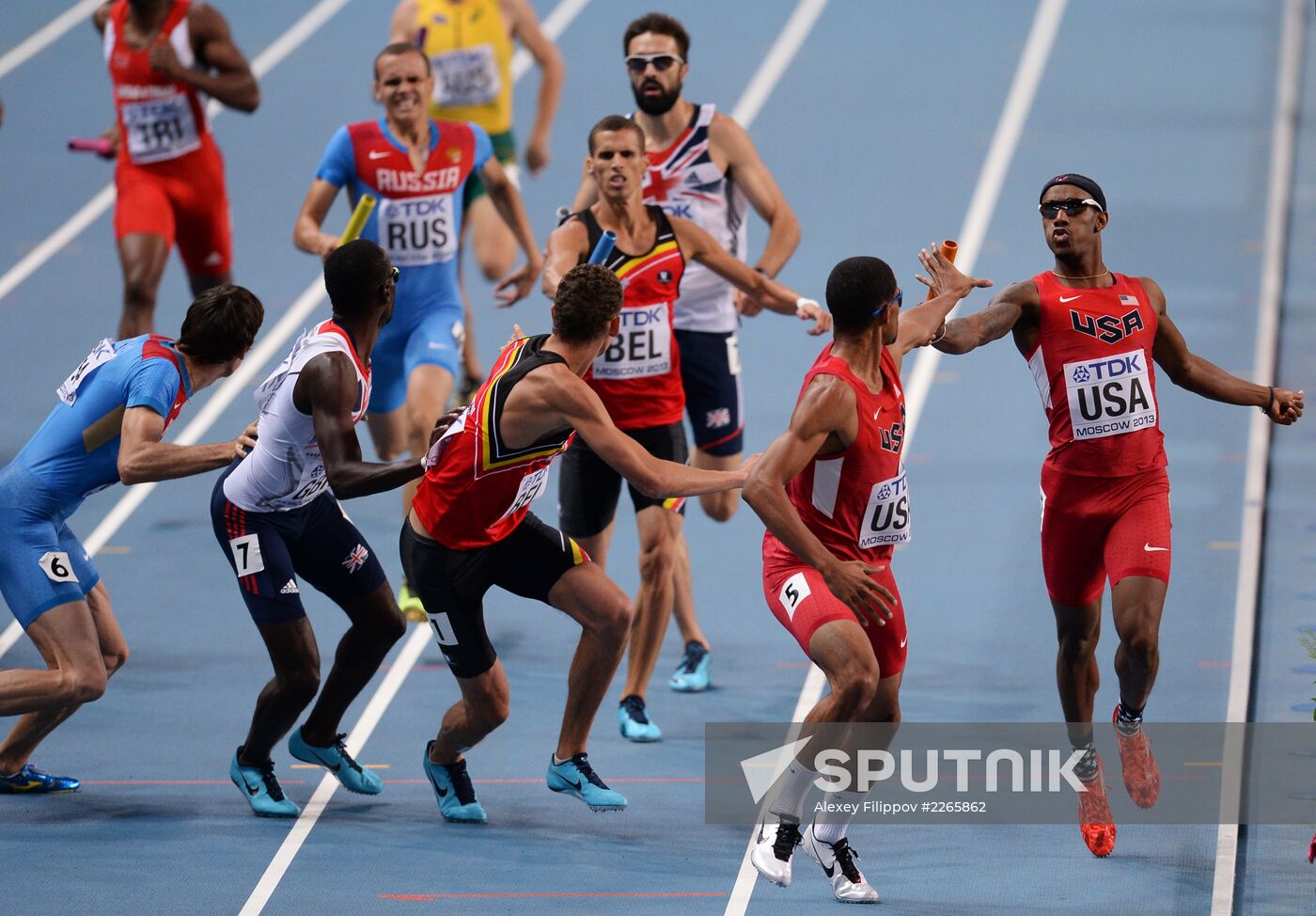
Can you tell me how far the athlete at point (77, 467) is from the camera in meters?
6.59

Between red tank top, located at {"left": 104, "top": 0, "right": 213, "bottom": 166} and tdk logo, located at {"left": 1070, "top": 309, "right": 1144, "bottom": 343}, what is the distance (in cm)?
585

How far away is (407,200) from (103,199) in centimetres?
628

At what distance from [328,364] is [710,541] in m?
4.03

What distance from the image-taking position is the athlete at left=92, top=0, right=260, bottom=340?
34.4 feet

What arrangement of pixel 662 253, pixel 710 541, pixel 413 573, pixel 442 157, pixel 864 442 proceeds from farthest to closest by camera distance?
pixel 710 541 → pixel 442 157 → pixel 662 253 → pixel 413 573 → pixel 864 442

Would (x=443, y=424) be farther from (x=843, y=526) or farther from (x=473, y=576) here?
(x=843, y=526)

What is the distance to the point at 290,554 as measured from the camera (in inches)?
270

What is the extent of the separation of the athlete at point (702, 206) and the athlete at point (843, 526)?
86.8 inches

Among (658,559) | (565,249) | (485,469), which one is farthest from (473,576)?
(565,249)

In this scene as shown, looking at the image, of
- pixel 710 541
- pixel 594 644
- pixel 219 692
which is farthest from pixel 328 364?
pixel 710 541

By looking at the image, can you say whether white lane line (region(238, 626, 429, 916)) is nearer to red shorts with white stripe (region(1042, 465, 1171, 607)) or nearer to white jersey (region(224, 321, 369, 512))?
white jersey (region(224, 321, 369, 512))

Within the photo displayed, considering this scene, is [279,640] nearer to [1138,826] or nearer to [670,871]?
[670,871]

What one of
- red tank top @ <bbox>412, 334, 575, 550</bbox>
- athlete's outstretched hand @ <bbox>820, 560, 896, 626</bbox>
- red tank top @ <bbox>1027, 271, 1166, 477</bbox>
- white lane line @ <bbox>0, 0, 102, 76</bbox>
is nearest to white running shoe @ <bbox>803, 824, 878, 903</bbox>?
athlete's outstretched hand @ <bbox>820, 560, 896, 626</bbox>

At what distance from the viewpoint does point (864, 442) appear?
6109mm
